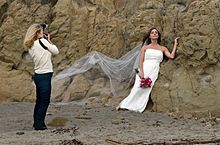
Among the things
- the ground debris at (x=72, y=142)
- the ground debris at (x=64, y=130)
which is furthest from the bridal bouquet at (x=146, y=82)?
the ground debris at (x=72, y=142)

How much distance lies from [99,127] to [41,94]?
47.0 inches

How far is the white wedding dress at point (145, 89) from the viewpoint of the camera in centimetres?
1118

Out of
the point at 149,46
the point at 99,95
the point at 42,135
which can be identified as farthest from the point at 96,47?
the point at 42,135

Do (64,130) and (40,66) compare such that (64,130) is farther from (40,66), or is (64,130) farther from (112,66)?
(112,66)

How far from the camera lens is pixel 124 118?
33.6 ft

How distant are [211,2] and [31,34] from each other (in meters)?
4.04

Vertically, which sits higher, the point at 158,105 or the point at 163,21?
the point at 163,21

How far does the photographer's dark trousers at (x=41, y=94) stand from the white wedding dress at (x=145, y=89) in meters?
2.67

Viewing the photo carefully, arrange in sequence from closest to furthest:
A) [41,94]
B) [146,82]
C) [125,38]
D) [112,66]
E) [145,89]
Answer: [41,94] < [146,82] < [145,89] < [112,66] < [125,38]

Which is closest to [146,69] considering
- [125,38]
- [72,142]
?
[125,38]

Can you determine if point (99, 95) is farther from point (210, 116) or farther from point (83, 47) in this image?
point (210, 116)

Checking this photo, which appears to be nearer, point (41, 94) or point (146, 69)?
point (41, 94)

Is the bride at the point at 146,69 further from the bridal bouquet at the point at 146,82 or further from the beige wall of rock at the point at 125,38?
the beige wall of rock at the point at 125,38

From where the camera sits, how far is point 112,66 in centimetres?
1267
